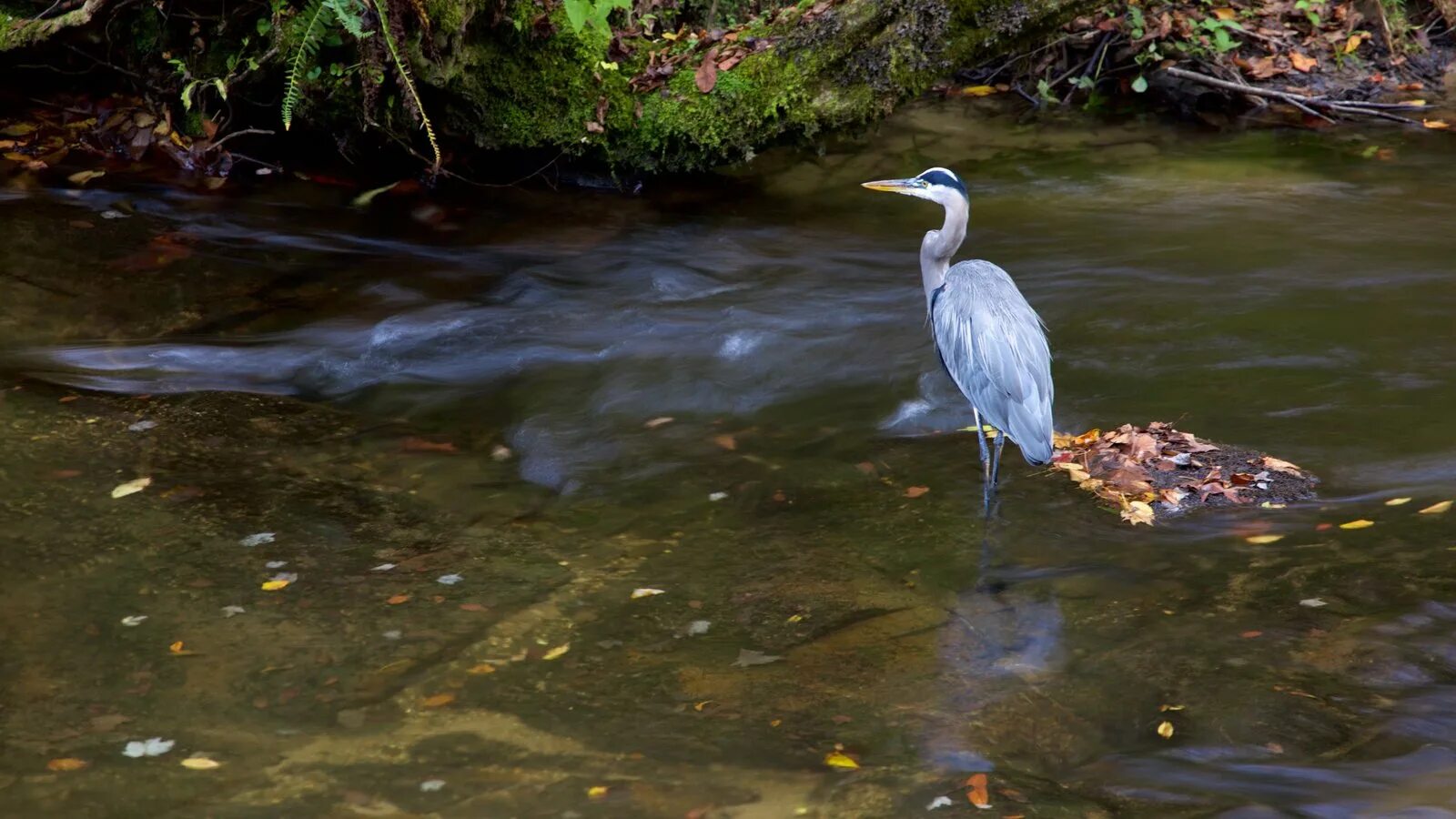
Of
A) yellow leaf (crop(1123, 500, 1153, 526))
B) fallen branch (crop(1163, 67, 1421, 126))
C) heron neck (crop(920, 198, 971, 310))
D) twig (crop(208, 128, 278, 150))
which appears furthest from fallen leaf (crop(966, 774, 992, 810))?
fallen branch (crop(1163, 67, 1421, 126))

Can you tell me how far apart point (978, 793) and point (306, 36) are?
19.4ft

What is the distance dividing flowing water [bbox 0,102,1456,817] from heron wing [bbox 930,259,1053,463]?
323 millimetres

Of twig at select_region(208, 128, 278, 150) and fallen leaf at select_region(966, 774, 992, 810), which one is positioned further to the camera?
twig at select_region(208, 128, 278, 150)

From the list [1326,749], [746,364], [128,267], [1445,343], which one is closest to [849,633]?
[1326,749]

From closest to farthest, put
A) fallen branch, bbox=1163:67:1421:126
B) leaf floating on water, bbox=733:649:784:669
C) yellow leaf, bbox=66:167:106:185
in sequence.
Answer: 1. leaf floating on water, bbox=733:649:784:669
2. yellow leaf, bbox=66:167:106:185
3. fallen branch, bbox=1163:67:1421:126

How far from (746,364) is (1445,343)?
3414 mm

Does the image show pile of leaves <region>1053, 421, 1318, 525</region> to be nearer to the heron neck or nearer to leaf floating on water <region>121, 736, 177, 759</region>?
the heron neck

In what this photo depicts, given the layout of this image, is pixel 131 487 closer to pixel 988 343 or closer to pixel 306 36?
pixel 306 36

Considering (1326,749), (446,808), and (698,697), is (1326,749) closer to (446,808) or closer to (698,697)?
(698,697)

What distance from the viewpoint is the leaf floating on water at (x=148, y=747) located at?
3504 mm

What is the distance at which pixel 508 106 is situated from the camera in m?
8.41

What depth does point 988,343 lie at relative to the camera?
533cm

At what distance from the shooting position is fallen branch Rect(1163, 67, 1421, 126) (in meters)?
10.1

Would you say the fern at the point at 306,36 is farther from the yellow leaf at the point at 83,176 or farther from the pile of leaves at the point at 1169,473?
the pile of leaves at the point at 1169,473
